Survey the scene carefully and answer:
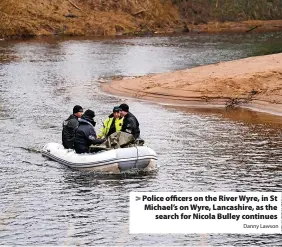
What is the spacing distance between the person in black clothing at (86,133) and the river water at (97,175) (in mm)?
982

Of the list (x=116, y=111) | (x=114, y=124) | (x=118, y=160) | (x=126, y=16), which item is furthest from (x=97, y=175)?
(x=126, y=16)

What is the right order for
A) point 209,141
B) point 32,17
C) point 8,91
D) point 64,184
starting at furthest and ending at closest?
point 32,17, point 8,91, point 209,141, point 64,184

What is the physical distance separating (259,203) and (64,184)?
5.96 meters

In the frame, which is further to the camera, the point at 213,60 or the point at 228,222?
the point at 213,60

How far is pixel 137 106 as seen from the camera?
3531 cm

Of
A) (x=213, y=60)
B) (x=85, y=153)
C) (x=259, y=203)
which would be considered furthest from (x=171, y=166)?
(x=213, y=60)

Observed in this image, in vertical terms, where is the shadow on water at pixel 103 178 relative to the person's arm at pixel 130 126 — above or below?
below

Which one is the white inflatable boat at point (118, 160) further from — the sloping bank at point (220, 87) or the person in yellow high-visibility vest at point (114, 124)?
the sloping bank at point (220, 87)

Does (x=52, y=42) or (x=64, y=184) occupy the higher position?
(x=52, y=42)

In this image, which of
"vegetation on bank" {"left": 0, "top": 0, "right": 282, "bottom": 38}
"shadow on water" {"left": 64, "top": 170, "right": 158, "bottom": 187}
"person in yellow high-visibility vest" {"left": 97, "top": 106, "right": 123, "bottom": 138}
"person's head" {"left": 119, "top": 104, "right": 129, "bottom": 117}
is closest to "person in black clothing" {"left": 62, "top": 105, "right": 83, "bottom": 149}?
"person in yellow high-visibility vest" {"left": 97, "top": 106, "right": 123, "bottom": 138}

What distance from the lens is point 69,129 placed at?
2331 centimetres

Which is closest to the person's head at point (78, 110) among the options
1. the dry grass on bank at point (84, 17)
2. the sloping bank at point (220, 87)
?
the sloping bank at point (220, 87)

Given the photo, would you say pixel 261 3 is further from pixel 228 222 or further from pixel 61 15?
pixel 228 222

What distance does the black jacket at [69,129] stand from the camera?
2316 cm
